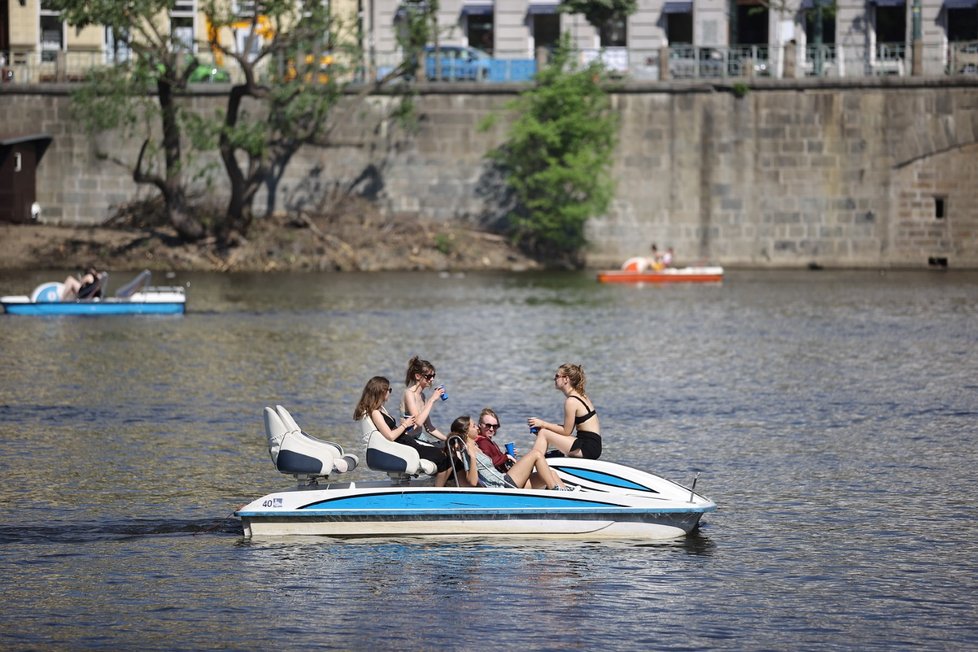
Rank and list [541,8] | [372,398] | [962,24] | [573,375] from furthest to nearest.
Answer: [541,8], [962,24], [573,375], [372,398]

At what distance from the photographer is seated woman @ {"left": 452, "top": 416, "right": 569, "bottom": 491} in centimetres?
1702

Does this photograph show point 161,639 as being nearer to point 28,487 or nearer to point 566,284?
point 28,487

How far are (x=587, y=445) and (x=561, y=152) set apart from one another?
39.2 metres

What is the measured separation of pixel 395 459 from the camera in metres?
17.3

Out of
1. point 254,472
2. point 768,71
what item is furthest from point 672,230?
point 254,472

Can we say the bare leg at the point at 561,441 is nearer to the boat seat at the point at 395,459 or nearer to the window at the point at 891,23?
the boat seat at the point at 395,459

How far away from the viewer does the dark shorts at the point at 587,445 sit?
18.3m

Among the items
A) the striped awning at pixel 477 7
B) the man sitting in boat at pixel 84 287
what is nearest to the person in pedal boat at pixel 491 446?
the man sitting in boat at pixel 84 287

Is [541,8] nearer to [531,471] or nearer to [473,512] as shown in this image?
[531,471]

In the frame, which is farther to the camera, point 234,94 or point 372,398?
point 234,94

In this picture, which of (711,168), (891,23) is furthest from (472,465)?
(891,23)

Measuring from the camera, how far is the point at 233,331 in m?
37.5

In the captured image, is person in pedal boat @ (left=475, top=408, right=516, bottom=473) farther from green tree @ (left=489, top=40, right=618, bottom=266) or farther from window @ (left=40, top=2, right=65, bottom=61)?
window @ (left=40, top=2, right=65, bottom=61)

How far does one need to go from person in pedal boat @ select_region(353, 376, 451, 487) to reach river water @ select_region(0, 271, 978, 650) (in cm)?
96
